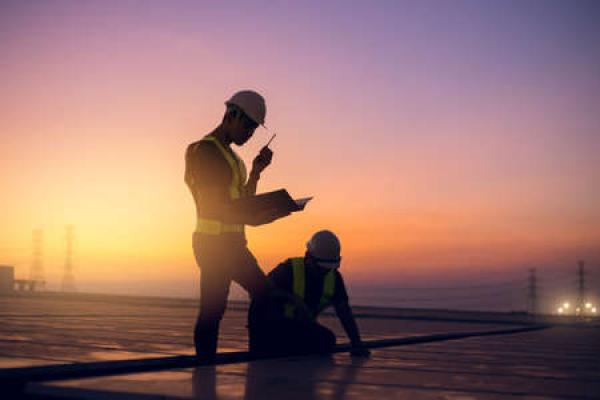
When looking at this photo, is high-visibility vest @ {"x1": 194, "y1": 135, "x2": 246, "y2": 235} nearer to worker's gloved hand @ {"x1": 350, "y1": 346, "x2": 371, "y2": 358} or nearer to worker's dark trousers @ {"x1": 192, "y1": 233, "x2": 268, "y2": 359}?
worker's dark trousers @ {"x1": 192, "y1": 233, "x2": 268, "y2": 359}

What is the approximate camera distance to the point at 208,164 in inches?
202

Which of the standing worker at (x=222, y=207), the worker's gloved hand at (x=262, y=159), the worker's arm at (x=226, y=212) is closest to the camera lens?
the worker's arm at (x=226, y=212)

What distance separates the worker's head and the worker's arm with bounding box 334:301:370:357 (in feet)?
6.67

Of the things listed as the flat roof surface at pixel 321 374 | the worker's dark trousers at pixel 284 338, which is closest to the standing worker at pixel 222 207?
the flat roof surface at pixel 321 374

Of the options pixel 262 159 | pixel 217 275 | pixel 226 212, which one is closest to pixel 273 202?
pixel 226 212

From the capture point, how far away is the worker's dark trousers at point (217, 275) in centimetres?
525

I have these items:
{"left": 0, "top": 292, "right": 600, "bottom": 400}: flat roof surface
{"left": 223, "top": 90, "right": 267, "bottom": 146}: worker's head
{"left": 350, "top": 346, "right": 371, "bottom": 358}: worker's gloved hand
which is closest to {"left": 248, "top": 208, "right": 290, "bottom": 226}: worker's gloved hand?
{"left": 223, "top": 90, "right": 267, "bottom": 146}: worker's head

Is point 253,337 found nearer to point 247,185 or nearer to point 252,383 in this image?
point 247,185

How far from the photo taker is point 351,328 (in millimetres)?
6809

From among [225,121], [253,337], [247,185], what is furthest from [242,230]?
[253,337]

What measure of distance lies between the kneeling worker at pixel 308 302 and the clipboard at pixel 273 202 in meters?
1.39

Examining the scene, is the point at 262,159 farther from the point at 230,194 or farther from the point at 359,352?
the point at 359,352

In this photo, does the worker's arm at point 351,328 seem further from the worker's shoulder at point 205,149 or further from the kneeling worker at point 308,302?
the worker's shoulder at point 205,149

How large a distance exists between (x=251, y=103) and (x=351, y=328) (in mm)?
2487
